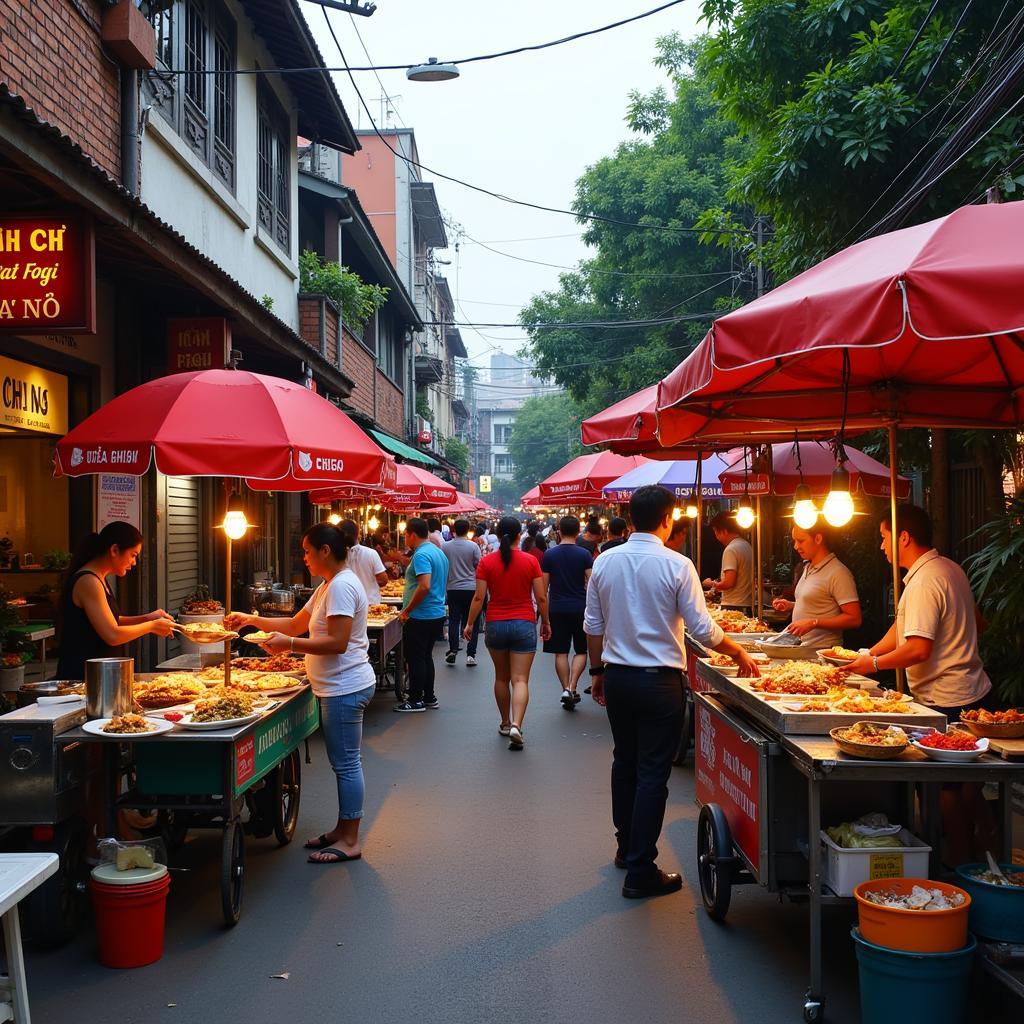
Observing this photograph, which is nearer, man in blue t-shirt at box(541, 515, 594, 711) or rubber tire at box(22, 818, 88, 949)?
rubber tire at box(22, 818, 88, 949)

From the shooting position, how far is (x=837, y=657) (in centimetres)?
682

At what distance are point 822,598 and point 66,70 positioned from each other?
7.49m

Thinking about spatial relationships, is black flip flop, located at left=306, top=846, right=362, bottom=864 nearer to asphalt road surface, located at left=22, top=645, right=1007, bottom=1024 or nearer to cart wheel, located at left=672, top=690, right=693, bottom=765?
asphalt road surface, located at left=22, top=645, right=1007, bottom=1024

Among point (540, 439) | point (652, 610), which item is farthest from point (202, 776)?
point (540, 439)

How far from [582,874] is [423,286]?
38986 mm

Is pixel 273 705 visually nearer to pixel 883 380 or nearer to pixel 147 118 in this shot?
pixel 883 380

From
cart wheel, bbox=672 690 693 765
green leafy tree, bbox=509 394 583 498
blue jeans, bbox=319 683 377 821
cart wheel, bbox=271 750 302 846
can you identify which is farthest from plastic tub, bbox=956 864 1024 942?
green leafy tree, bbox=509 394 583 498

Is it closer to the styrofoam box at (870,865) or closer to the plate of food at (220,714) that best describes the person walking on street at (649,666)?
the styrofoam box at (870,865)

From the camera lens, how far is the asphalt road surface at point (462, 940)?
4590mm

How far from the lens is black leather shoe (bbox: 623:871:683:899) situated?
5.95 meters

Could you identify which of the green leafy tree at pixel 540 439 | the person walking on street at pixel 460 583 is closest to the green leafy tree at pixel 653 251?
the person walking on street at pixel 460 583

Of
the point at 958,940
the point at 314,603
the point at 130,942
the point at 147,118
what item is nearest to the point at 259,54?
the point at 147,118

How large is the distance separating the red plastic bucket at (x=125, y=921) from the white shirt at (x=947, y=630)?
420cm

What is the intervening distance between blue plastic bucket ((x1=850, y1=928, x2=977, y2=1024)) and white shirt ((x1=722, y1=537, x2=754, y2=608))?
312 inches
